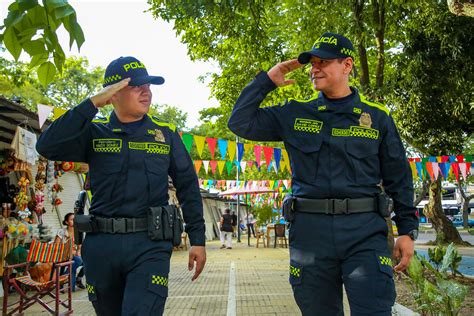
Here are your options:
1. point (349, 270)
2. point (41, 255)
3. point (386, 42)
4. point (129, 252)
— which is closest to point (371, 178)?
point (349, 270)

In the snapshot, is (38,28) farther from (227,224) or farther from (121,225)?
(227,224)

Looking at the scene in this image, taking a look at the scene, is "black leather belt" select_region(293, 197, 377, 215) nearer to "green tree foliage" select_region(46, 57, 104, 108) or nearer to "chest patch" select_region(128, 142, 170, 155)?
"chest patch" select_region(128, 142, 170, 155)

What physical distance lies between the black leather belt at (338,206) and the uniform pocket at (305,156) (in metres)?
0.15

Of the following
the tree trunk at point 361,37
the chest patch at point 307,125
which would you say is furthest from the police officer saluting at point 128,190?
the tree trunk at point 361,37

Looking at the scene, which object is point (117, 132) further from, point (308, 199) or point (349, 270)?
point (349, 270)

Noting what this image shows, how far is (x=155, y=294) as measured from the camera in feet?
9.84

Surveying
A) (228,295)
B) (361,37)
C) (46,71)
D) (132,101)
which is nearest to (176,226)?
(132,101)

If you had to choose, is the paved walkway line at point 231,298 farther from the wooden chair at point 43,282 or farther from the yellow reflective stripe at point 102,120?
the yellow reflective stripe at point 102,120

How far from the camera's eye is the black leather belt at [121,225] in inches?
122

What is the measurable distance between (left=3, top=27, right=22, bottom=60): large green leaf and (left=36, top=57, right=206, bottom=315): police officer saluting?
67 cm

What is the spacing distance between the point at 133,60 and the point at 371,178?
5.76 feet

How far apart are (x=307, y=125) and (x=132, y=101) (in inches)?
45.8

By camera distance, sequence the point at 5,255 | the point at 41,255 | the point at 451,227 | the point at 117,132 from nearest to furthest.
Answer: the point at 117,132 → the point at 41,255 → the point at 5,255 → the point at 451,227

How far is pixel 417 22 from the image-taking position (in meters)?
12.4
